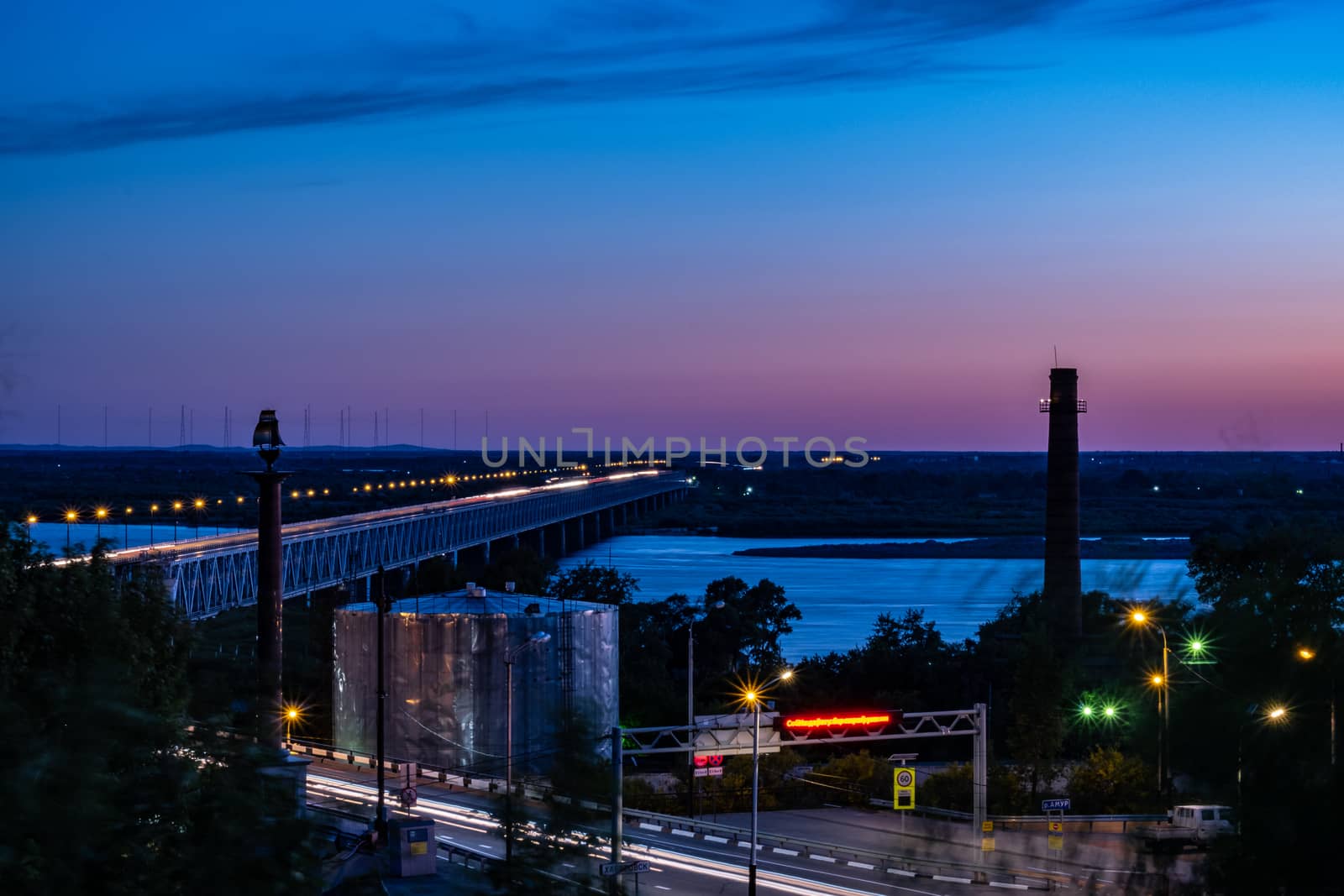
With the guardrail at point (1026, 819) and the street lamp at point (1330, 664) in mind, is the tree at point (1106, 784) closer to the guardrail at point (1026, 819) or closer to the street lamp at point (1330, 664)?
the guardrail at point (1026, 819)

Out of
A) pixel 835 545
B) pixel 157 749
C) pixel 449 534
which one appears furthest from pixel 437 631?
pixel 835 545

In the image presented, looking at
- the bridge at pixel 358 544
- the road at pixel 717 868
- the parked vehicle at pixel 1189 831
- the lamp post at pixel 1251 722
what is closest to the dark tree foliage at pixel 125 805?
the parked vehicle at pixel 1189 831

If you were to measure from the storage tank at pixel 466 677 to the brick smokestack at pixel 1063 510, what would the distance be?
21.2 meters

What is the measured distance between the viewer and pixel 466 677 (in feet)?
92.7

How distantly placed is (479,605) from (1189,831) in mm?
23259

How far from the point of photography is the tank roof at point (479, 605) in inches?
1144

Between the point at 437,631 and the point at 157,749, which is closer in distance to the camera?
the point at 157,749

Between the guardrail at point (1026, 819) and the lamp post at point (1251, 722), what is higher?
the lamp post at point (1251, 722)

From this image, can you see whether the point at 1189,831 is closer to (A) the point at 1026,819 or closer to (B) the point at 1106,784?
(A) the point at 1026,819

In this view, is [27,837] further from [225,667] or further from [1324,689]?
[1324,689]

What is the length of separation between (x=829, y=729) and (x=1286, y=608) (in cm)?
1602

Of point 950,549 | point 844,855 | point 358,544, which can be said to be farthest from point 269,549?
point 950,549

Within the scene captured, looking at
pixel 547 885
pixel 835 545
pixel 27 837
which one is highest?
pixel 27 837

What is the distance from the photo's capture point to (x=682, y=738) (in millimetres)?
32656
